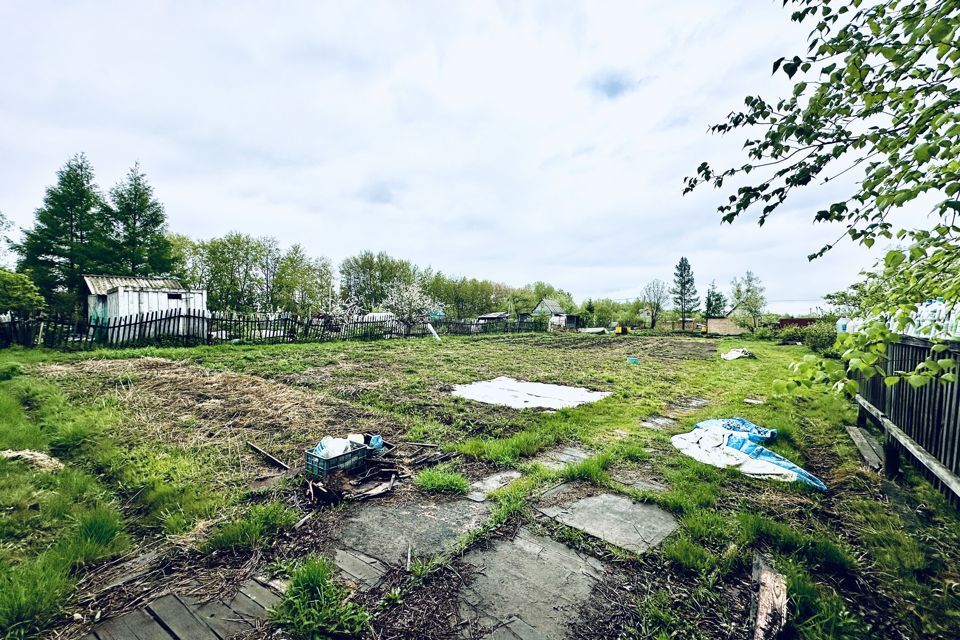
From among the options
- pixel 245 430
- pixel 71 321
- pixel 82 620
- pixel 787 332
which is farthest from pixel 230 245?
pixel 787 332

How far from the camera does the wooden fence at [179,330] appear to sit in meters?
11.8

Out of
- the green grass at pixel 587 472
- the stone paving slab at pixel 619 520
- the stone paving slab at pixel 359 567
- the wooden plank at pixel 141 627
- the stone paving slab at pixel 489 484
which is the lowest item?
the wooden plank at pixel 141 627

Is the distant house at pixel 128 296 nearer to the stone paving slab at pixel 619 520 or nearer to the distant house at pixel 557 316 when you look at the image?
the stone paving slab at pixel 619 520

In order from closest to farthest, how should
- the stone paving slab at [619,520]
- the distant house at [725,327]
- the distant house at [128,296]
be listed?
the stone paving slab at [619,520] < the distant house at [128,296] < the distant house at [725,327]

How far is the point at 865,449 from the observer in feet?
14.5

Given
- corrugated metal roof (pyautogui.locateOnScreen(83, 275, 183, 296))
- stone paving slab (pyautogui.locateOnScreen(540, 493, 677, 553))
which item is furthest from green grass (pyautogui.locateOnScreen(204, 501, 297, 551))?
corrugated metal roof (pyautogui.locateOnScreen(83, 275, 183, 296))

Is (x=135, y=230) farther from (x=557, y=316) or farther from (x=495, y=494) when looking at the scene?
(x=557, y=316)

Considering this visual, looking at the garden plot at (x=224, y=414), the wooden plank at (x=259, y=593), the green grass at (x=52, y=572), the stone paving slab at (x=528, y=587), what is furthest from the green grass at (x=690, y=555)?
the green grass at (x=52, y=572)

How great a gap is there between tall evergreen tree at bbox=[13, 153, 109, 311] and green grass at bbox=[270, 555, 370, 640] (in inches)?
1333

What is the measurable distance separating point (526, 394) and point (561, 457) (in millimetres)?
3306

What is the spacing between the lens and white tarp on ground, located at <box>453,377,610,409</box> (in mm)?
6891

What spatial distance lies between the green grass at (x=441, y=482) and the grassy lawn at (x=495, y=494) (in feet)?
0.06

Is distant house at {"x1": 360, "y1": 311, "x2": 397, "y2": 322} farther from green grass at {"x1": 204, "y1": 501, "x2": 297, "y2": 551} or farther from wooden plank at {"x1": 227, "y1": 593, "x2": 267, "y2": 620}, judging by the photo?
wooden plank at {"x1": 227, "y1": 593, "x2": 267, "y2": 620}

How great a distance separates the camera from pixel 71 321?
11906 millimetres
